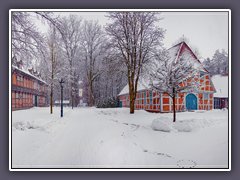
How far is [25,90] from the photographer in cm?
296

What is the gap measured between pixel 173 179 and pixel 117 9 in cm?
311

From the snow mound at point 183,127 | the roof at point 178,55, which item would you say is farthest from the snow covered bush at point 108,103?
the snow mound at point 183,127

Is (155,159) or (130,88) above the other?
(130,88)

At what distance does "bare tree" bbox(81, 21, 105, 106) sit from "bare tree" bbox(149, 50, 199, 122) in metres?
1.05

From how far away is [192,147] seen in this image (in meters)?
2.66

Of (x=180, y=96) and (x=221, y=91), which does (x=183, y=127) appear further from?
(x=221, y=91)

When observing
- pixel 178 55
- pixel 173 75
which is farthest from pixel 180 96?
pixel 178 55

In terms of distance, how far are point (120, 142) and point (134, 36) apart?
1936 millimetres

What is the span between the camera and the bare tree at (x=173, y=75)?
306 centimetres

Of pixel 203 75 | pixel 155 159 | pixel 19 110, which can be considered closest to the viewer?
pixel 155 159

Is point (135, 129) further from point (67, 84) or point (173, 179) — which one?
point (67, 84)

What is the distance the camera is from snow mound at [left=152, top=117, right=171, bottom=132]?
2.84 metres

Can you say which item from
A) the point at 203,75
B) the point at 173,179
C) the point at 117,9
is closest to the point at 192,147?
the point at 173,179

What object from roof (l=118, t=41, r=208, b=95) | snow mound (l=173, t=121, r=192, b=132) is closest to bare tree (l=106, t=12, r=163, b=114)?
roof (l=118, t=41, r=208, b=95)
